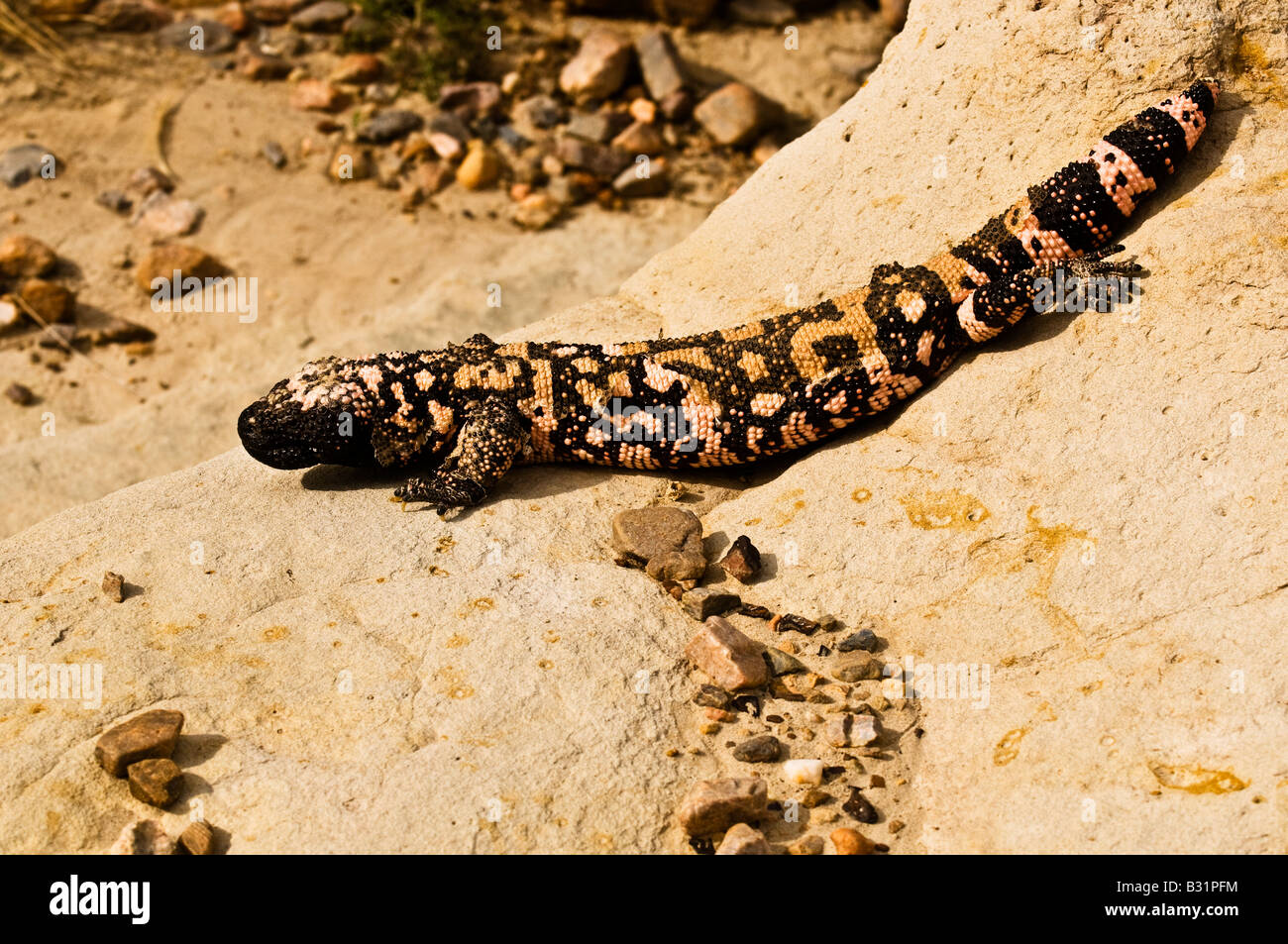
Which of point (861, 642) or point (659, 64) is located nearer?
point (861, 642)

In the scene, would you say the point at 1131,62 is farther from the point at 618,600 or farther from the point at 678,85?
the point at 678,85

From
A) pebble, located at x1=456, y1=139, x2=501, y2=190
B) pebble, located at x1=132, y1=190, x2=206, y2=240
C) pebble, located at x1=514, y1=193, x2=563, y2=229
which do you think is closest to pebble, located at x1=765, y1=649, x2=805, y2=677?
pebble, located at x1=514, y1=193, x2=563, y2=229

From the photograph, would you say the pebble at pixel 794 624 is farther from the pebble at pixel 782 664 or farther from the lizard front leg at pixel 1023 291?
the lizard front leg at pixel 1023 291

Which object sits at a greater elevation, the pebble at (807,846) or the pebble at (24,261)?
the pebble at (24,261)

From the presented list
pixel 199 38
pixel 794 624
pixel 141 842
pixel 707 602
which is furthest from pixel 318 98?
pixel 141 842

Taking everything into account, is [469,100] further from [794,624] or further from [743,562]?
[794,624]

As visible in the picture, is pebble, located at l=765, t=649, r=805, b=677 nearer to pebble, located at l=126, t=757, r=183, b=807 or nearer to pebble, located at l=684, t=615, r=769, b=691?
pebble, located at l=684, t=615, r=769, b=691

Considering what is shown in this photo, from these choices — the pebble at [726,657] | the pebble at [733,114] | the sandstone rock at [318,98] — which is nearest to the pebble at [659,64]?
the pebble at [733,114]
